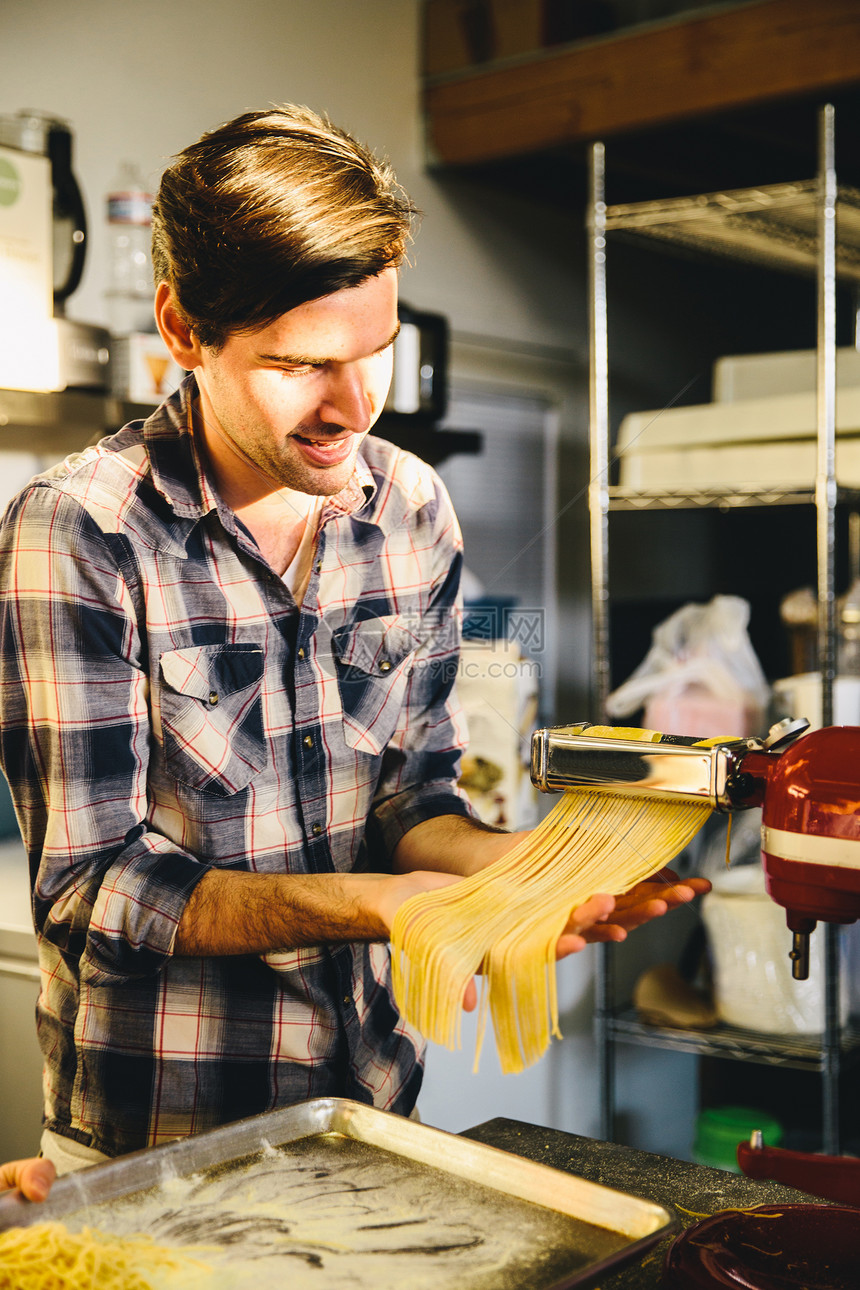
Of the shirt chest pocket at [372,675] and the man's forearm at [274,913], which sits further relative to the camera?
the shirt chest pocket at [372,675]

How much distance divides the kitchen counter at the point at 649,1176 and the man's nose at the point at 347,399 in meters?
0.53

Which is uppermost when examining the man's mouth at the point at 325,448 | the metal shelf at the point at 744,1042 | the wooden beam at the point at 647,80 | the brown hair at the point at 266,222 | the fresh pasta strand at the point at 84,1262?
the wooden beam at the point at 647,80

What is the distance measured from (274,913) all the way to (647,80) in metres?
1.69

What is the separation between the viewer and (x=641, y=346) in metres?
2.48

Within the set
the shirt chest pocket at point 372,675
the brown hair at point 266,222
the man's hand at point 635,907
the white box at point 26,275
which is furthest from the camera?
the white box at point 26,275

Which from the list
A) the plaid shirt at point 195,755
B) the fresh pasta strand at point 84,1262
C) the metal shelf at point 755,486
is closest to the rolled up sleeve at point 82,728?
the plaid shirt at point 195,755

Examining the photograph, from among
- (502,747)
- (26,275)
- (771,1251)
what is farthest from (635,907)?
(26,275)

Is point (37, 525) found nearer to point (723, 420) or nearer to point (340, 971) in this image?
point (340, 971)

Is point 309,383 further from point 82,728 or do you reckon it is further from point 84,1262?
point 84,1262

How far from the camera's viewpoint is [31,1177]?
26.2 inches

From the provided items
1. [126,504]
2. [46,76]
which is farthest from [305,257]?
[46,76]

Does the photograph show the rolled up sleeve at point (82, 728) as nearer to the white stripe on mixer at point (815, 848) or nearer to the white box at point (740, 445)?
the white stripe on mixer at point (815, 848)

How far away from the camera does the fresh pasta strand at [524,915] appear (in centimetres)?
72

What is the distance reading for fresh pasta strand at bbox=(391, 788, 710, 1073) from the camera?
721 millimetres
